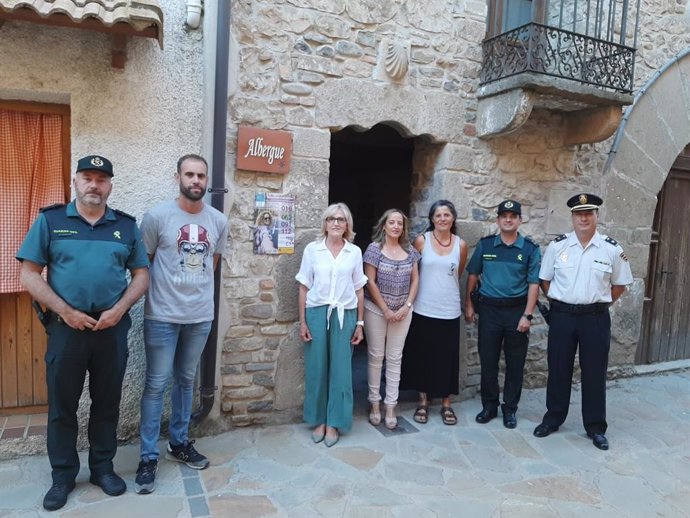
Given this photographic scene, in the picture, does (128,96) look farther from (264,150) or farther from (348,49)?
(348,49)

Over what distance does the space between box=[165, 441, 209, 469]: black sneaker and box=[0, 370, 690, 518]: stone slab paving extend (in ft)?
0.15

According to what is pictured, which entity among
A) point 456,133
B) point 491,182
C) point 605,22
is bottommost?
point 491,182

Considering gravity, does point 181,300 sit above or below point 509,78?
below

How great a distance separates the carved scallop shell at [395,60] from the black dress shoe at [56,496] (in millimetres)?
3367

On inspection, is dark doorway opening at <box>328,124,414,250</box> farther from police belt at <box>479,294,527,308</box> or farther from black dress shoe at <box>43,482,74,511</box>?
black dress shoe at <box>43,482,74,511</box>

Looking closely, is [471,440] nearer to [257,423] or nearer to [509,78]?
[257,423]

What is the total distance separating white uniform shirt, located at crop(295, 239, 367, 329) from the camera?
3.62m

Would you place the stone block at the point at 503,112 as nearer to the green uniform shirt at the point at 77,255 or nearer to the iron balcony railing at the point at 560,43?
the iron balcony railing at the point at 560,43

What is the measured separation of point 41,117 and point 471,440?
11.6 ft

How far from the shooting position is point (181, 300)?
304 centimetres

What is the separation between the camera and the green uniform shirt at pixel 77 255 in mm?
2629

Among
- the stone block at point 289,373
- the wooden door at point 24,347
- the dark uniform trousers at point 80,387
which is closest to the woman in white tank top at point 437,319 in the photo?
the stone block at point 289,373

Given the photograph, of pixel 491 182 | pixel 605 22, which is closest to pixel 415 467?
pixel 491 182

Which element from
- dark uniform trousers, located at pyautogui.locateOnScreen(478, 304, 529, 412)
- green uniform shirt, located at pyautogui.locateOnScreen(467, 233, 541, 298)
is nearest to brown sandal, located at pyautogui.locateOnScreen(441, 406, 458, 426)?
dark uniform trousers, located at pyautogui.locateOnScreen(478, 304, 529, 412)
